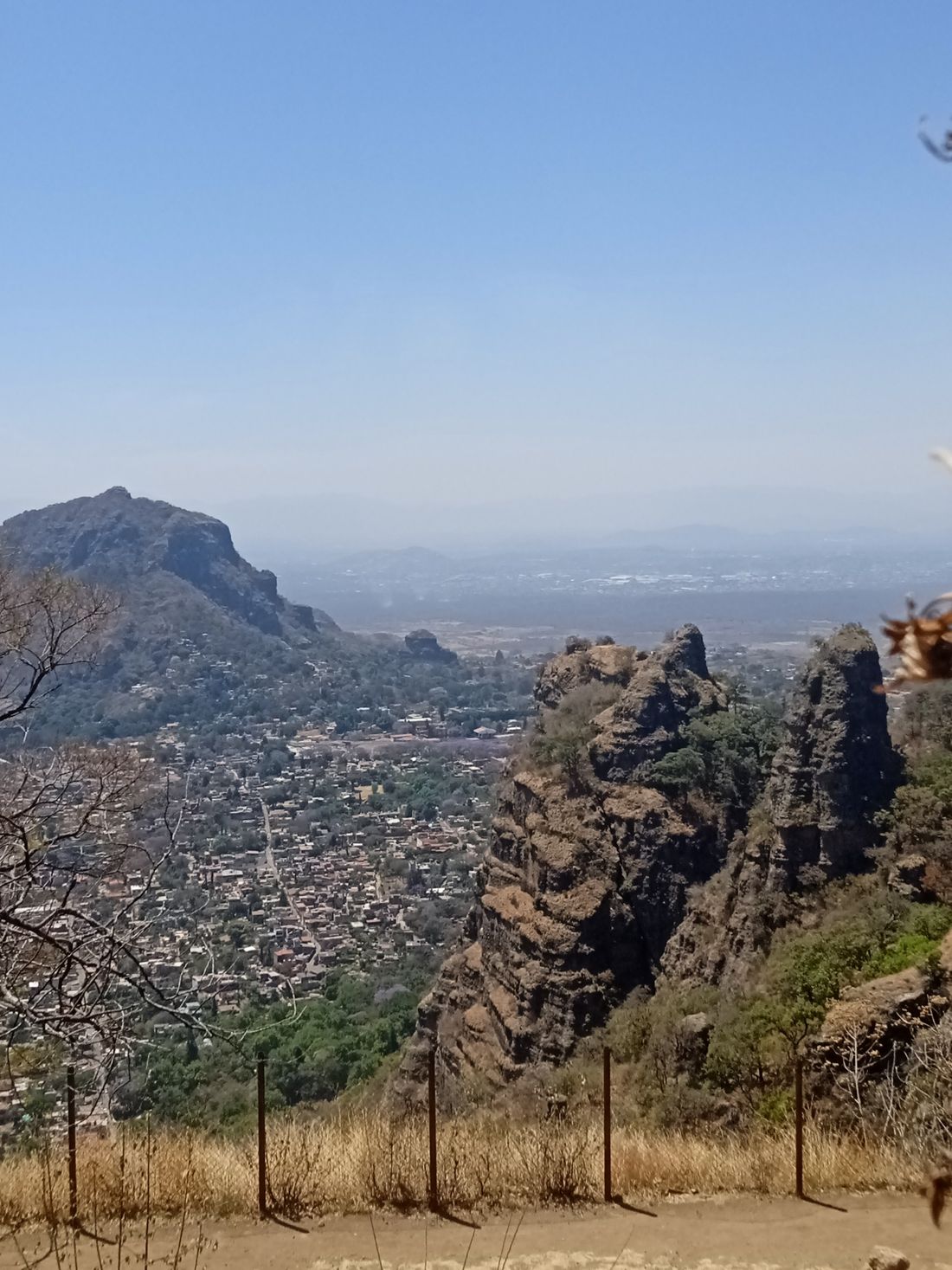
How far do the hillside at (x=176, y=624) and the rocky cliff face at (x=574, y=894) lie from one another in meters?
28.5

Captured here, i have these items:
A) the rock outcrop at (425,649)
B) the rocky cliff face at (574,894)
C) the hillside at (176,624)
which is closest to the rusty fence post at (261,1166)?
the rocky cliff face at (574,894)

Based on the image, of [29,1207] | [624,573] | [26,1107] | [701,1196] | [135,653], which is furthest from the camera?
[624,573]

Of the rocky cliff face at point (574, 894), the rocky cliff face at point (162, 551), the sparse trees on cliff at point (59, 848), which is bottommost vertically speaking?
the rocky cliff face at point (574, 894)

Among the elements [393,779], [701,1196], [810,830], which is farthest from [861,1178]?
[393,779]

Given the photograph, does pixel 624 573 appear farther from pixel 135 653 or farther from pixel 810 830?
pixel 810 830

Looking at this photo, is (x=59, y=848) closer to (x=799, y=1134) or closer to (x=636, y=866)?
(x=799, y=1134)

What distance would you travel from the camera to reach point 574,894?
16734 millimetres

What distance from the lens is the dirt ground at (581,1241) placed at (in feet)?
22.1

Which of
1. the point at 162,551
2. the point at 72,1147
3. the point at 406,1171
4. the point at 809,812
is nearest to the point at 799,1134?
the point at 406,1171

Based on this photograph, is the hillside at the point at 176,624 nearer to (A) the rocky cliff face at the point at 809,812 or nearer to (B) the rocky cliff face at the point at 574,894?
(B) the rocky cliff face at the point at 574,894

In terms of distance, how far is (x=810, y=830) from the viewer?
14.6 metres

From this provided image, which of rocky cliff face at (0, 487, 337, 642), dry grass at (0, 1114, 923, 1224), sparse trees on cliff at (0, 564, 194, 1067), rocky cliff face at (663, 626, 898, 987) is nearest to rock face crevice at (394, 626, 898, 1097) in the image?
rocky cliff face at (663, 626, 898, 987)

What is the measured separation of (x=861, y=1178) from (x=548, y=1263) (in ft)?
8.51

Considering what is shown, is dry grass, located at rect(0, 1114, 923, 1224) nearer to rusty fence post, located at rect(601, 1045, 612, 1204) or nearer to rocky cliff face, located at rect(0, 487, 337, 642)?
rusty fence post, located at rect(601, 1045, 612, 1204)
